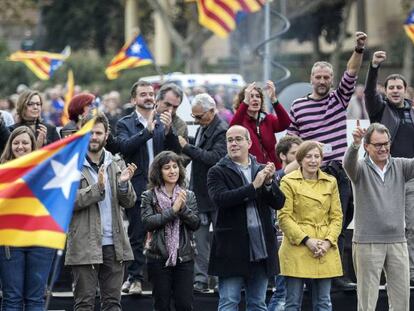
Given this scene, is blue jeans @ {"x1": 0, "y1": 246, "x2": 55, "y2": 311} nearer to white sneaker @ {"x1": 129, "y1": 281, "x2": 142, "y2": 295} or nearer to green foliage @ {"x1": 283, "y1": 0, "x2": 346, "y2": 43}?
white sneaker @ {"x1": 129, "y1": 281, "x2": 142, "y2": 295}

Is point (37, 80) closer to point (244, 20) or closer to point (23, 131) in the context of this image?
point (244, 20)

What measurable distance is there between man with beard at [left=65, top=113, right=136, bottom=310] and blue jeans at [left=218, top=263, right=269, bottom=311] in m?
0.85

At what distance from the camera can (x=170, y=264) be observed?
1188cm

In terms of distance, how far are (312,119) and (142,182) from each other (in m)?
1.71

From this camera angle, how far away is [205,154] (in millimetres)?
13219

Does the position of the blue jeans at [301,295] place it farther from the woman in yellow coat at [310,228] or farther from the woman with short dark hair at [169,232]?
the woman with short dark hair at [169,232]

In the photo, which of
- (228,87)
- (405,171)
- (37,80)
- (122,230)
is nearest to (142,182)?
(122,230)

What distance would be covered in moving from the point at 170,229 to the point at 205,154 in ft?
4.69

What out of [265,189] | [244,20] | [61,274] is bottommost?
[61,274]

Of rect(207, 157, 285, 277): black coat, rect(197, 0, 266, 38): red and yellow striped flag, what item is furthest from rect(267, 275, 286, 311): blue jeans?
rect(197, 0, 266, 38): red and yellow striped flag

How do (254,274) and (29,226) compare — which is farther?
(254,274)

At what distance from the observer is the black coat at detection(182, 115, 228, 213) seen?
13.2 meters

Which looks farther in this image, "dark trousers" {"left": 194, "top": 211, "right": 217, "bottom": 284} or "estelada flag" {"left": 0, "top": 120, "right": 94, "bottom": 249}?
"dark trousers" {"left": 194, "top": 211, "right": 217, "bottom": 284}

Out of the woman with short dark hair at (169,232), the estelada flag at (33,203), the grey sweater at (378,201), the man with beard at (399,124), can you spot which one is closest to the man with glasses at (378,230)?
the grey sweater at (378,201)
